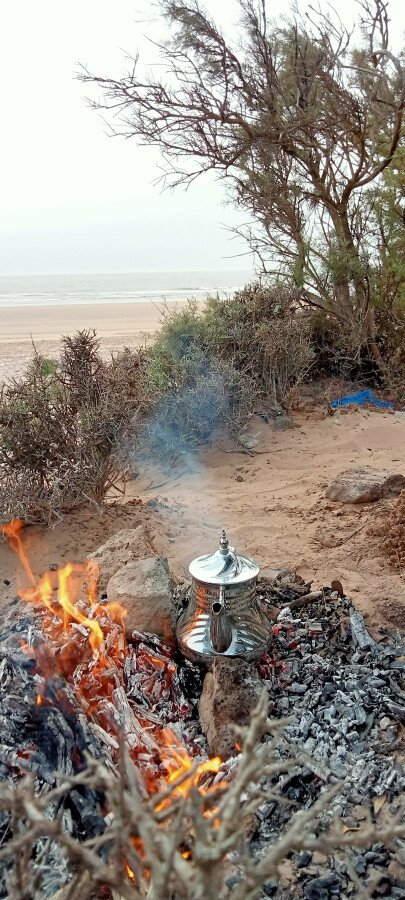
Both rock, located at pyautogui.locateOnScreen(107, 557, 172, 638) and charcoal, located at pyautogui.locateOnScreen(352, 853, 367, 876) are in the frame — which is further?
rock, located at pyautogui.locateOnScreen(107, 557, 172, 638)

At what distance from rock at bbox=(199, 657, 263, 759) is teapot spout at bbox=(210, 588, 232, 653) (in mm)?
100

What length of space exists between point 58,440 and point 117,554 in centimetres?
123

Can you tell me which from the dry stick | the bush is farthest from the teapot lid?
the bush

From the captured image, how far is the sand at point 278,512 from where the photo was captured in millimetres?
3890

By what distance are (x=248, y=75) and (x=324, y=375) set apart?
12.3 feet

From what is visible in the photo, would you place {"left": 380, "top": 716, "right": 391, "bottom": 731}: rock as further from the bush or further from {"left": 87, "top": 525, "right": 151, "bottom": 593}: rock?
the bush

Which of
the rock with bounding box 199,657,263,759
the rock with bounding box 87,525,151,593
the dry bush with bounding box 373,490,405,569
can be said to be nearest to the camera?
the rock with bounding box 199,657,263,759

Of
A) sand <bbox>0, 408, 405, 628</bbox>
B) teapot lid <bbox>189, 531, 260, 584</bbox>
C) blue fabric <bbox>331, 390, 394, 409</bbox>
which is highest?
teapot lid <bbox>189, 531, 260, 584</bbox>

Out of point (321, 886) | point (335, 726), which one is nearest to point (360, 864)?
point (321, 886)

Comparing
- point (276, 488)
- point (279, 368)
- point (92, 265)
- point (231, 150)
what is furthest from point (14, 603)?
point (92, 265)

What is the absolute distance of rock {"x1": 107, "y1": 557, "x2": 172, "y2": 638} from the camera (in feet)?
9.52

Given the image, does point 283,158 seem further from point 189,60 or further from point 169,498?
point 169,498

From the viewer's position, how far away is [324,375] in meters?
8.54

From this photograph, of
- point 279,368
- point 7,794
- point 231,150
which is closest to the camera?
point 7,794
